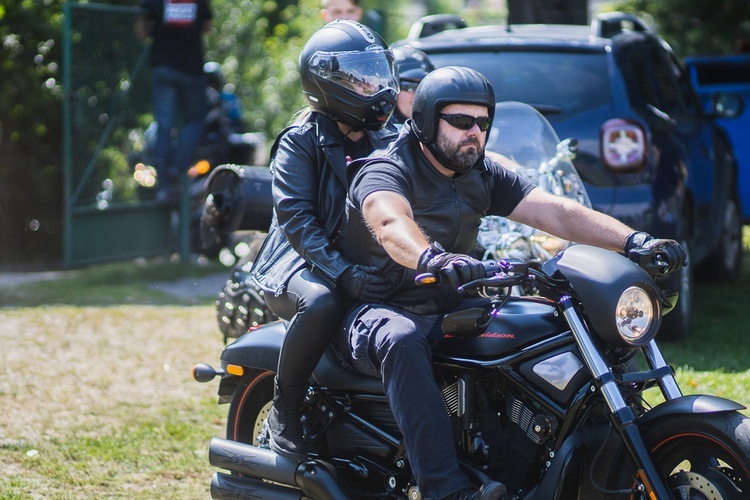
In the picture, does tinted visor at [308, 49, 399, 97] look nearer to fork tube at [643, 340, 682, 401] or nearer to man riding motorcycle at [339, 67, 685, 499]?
man riding motorcycle at [339, 67, 685, 499]

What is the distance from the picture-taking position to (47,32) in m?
10.4

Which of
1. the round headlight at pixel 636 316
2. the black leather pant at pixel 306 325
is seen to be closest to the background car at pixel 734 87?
the black leather pant at pixel 306 325

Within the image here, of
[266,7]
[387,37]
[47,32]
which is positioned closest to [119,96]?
[47,32]

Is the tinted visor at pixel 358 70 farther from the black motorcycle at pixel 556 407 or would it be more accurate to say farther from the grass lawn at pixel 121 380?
the grass lawn at pixel 121 380

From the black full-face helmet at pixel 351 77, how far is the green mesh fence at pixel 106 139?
584 cm

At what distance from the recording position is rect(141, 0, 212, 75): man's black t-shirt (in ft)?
33.6

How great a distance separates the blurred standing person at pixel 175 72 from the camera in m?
10.2

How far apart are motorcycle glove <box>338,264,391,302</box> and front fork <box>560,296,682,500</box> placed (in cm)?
64

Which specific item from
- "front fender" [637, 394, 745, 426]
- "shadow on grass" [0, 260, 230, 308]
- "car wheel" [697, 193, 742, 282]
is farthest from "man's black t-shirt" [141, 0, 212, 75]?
"front fender" [637, 394, 745, 426]

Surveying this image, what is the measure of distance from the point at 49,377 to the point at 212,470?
191 centimetres

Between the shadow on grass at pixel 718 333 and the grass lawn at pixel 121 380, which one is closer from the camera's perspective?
the grass lawn at pixel 121 380

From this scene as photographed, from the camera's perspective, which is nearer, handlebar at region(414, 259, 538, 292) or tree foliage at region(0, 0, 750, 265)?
handlebar at region(414, 259, 538, 292)

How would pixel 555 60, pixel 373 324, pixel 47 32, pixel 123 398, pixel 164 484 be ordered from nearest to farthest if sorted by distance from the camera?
1. pixel 373 324
2. pixel 164 484
3. pixel 123 398
4. pixel 555 60
5. pixel 47 32

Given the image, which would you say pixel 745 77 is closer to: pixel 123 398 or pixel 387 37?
pixel 387 37
